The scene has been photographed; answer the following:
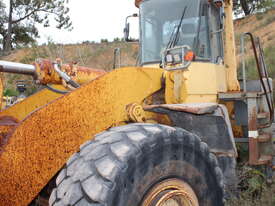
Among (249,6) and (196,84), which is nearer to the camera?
(196,84)

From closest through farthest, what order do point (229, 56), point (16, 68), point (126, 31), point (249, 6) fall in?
1. point (16, 68)
2. point (229, 56)
3. point (126, 31)
4. point (249, 6)

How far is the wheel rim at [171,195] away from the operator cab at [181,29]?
205 cm

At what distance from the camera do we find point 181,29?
14.5ft

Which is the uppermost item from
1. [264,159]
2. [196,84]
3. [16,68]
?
[16,68]

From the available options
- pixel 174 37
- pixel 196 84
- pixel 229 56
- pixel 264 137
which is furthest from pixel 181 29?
pixel 264 137

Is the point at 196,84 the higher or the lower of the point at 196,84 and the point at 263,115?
the higher

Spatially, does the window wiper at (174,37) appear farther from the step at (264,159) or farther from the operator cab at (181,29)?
the step at (264,159)

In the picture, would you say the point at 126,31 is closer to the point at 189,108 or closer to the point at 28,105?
the point at 28,105

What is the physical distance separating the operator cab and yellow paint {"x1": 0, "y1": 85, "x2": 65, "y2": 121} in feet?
4.62

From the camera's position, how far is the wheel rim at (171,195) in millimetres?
2232

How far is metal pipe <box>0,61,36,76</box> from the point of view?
311 cm

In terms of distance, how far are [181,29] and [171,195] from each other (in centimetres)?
263

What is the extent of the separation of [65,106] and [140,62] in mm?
2540

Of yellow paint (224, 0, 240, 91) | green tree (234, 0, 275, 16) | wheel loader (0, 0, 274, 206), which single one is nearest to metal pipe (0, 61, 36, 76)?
wheel loader (0, 0, 274, 206)
